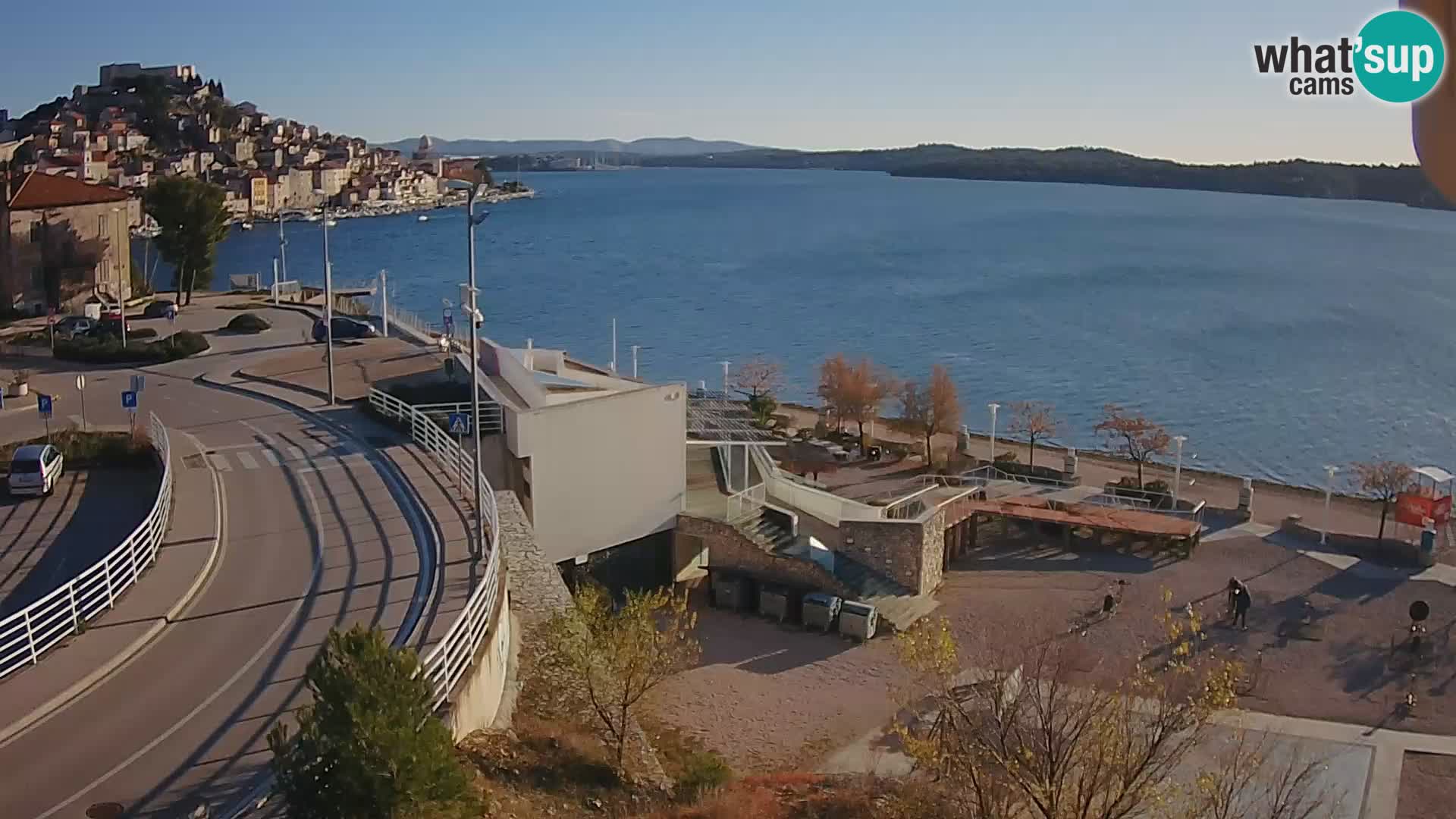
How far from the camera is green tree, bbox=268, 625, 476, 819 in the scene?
7.60m

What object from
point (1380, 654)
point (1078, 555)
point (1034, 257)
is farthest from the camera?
point (1034, 257)

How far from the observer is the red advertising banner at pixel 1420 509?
24.5 m

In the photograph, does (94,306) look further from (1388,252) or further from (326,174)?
(326,174)

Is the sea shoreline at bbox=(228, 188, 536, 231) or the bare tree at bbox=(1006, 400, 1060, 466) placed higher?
the sea shoreline at bbox=(228, 188, 536, 231)

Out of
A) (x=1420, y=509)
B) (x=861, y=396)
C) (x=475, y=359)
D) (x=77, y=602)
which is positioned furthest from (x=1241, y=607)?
(x=861, y=396)

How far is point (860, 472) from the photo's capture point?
31344 mm

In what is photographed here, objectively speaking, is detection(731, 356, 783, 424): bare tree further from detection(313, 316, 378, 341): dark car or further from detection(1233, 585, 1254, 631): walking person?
detection(1233, 585, 1254, 631): walking person

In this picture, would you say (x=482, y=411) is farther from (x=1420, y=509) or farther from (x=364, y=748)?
(x=1420, y=509)

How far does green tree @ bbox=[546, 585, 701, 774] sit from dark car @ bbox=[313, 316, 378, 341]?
67.8ft

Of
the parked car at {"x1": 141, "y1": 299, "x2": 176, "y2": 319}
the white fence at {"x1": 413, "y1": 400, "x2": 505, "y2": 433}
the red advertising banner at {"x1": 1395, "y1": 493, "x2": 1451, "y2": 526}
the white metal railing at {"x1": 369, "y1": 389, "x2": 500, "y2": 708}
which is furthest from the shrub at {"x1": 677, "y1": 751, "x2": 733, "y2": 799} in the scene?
the parked car at {"x1": 141, "y1": 299, "x2": 176, "y2": 319}

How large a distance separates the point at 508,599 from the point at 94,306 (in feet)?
73.1

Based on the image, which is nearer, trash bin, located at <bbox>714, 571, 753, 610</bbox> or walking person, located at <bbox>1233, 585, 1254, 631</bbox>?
walking person, located at <bbox>1233, 585, 1254, 631</bbox>

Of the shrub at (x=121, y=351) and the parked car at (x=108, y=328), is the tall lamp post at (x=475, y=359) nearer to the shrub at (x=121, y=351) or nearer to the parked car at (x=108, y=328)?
the shrub at (x=121, y=351)

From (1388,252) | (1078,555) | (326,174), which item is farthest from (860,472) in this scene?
(326,174)
